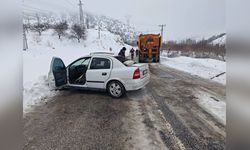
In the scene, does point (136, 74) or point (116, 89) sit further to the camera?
point (116, 89)

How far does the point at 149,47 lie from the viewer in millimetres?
18109

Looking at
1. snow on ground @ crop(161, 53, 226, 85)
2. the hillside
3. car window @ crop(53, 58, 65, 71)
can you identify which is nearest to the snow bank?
car window @ crop(53, 58, 65, 71)

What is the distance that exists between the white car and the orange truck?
11.9 metres

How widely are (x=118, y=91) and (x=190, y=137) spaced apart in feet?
10.4

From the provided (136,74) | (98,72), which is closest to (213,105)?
(136,74)

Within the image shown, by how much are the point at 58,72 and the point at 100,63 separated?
170cm

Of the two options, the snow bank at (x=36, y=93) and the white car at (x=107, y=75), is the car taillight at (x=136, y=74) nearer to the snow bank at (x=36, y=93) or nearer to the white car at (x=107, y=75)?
the white car at (x=107, y=75)

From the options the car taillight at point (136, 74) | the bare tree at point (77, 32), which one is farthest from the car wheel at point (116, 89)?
the bare tree at point (77, 32)

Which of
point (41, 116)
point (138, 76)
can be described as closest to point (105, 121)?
point (41, 116)

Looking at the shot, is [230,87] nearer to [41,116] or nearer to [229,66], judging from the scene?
[229,66]

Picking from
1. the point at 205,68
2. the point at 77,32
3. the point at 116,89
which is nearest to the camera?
the point at 116,89

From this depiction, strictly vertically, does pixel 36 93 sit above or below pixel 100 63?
below

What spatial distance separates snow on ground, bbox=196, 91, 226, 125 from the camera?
4496 mm

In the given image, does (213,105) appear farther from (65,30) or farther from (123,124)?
(65,30)
